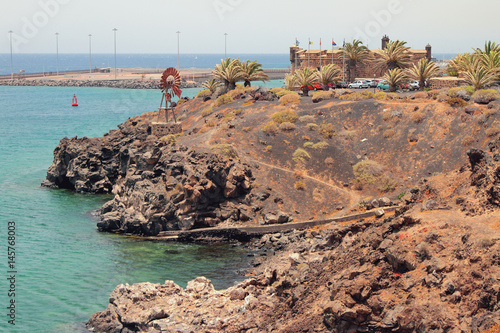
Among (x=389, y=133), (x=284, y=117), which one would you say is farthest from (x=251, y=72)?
(x=389, y=133)

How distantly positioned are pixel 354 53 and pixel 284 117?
27.4 m

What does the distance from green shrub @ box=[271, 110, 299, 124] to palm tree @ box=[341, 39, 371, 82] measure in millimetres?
25940

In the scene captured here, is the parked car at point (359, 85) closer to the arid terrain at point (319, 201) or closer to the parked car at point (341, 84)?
the parked car at point (341, 84)

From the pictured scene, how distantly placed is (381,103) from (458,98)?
7.61 m

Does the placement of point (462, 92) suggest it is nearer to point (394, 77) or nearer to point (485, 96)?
point (485, 96)

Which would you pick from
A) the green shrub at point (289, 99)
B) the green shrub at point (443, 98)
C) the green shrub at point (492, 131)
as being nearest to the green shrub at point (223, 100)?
the green shrub at point (289, 99)

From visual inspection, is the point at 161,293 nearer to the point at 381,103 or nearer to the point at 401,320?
the point at 401,320

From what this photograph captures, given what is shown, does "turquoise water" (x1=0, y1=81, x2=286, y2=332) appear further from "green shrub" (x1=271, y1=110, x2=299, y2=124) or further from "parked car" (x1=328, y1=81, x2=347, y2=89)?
"parked car" (x1=328, y1=81, x2=347, y2=89)

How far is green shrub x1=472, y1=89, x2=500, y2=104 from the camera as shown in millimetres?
59281

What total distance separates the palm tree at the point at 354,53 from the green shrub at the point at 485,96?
89.1 ft

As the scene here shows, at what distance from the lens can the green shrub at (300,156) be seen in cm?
5700

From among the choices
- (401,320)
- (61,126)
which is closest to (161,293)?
(401,320)

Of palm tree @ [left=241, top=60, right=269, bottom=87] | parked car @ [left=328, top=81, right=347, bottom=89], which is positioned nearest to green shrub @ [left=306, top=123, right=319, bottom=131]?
parked car @ [left=328, top=81, right=347, bottom=89]

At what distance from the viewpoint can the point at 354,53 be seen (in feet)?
282
